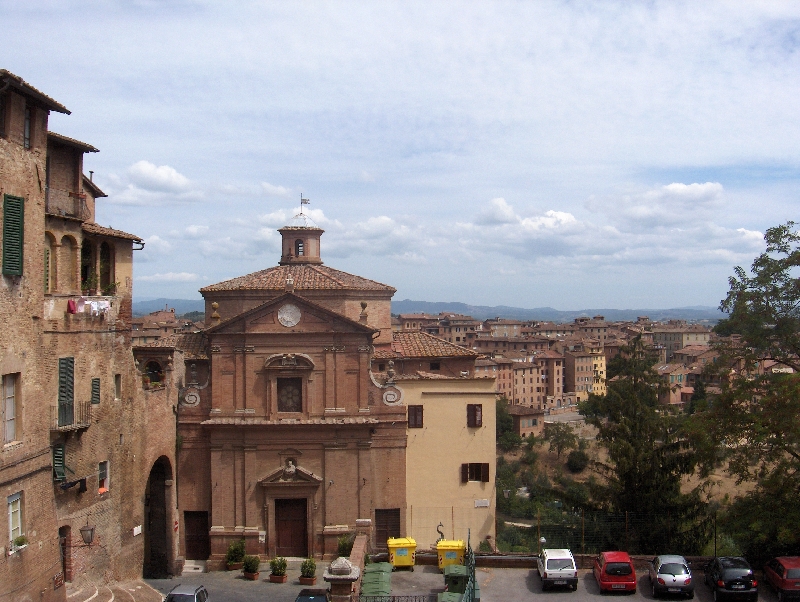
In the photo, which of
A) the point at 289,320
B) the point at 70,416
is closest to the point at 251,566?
the point at 289,320

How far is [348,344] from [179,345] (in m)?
7.47

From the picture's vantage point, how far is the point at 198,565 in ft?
102

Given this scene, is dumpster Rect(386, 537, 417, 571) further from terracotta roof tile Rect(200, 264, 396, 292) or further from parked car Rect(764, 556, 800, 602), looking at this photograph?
parked car Rect(764, 556, 800, 602)

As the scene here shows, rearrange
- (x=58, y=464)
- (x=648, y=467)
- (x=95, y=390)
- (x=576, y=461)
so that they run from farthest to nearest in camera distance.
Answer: (x=576, y=461) → (x=648, y=467) → (x=95, y=390) → (x=58, y=464)

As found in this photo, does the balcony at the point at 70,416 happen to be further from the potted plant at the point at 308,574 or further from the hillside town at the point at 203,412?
the potted plant at the point at 308,574

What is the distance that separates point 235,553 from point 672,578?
15302 millimetres

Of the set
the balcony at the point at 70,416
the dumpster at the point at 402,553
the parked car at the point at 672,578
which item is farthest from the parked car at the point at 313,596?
the parked car at the point at 672,578

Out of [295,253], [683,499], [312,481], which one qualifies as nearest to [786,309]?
[683,499]

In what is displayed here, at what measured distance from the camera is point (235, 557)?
100 feet

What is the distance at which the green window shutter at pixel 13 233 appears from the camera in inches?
775

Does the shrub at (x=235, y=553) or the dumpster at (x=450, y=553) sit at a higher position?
the dumpster at (x=450, y=553)

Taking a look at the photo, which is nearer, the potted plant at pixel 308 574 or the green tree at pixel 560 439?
the potted plant at pixel 308 574

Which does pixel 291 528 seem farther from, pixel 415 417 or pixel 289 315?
pixel 289 315

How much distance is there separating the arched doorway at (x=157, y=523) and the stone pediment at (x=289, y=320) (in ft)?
18.2
